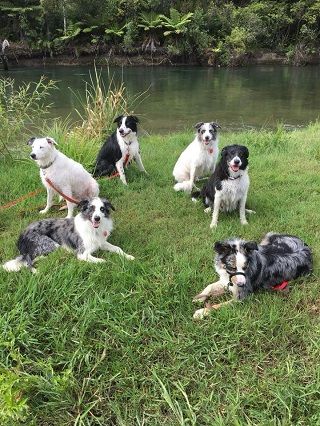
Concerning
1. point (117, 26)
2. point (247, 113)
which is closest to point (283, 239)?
point (247, 113)

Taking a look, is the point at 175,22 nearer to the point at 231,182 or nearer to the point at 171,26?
the point at 171,26

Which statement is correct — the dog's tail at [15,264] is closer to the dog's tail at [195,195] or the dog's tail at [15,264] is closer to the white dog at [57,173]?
the white dog at [57,173]

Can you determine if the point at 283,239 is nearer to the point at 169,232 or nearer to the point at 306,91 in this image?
the point at 169,232

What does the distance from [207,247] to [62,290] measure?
1.64 meters

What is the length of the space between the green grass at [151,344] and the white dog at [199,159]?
152cm

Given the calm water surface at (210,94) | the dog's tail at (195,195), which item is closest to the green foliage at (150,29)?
the calm water surface at (210,94)

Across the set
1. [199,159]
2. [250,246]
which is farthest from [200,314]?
[199,159]

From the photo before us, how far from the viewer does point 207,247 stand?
4.25 meters

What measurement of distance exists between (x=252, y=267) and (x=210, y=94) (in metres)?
18.7

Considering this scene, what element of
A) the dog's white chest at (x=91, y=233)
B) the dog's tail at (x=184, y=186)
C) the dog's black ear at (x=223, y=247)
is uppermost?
the dog's black ear at (x=223, y=247)

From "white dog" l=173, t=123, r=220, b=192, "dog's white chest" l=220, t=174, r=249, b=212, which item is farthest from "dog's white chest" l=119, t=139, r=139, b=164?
"dog's white chest" l=220, t=174, r=249, b=212

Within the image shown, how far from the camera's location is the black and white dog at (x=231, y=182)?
4.59 meters

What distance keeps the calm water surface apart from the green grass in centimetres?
999

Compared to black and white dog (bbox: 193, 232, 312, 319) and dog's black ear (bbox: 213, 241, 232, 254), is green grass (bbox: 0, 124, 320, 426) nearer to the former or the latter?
black and white dog (bbox: 193, 232, 312, 319)
